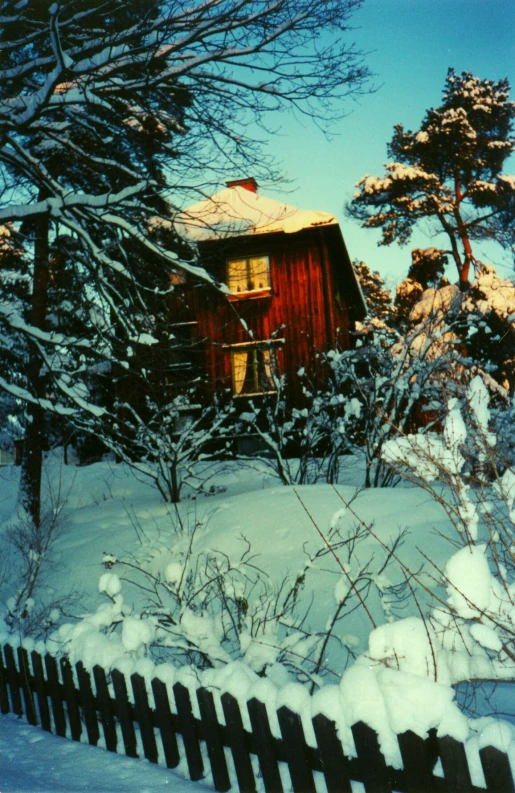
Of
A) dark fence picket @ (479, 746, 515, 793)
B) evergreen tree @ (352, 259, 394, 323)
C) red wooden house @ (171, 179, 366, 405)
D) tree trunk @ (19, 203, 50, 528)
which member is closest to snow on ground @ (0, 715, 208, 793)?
dark fence picket @ (479, 746, 515, 793)

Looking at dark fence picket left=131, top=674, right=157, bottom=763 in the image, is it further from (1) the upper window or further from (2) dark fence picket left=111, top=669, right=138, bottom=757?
(1) the upper window

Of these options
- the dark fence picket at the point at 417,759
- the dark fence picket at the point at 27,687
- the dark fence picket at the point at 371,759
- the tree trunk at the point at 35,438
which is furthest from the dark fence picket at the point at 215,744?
the tree trunk at the point at 35,438

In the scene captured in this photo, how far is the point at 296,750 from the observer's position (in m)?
2.56

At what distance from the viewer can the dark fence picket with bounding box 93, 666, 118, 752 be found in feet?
11.7

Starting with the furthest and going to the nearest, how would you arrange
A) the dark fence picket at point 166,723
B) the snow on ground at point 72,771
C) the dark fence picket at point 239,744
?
the dark fence picket at point 166,723, the snow on ground at point 72,771, the dark fence picket at point 239,744

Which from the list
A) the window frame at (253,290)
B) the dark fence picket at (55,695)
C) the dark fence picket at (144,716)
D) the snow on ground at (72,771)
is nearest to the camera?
the snow on ground at (72,771)

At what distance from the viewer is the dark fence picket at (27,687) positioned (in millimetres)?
4281

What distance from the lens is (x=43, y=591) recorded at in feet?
→ 22.0

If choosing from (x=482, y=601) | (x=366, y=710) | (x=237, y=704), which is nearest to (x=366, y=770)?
(x=366, y=710)

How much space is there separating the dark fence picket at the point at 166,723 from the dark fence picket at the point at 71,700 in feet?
3.03

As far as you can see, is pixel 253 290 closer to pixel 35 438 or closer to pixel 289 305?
pixel 289 305

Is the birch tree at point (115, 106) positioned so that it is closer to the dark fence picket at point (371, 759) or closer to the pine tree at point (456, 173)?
the dark fence picket at point (371, 759)

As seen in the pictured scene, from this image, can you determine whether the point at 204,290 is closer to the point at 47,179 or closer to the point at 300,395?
the point at 47,179

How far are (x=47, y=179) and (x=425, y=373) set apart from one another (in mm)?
5861
